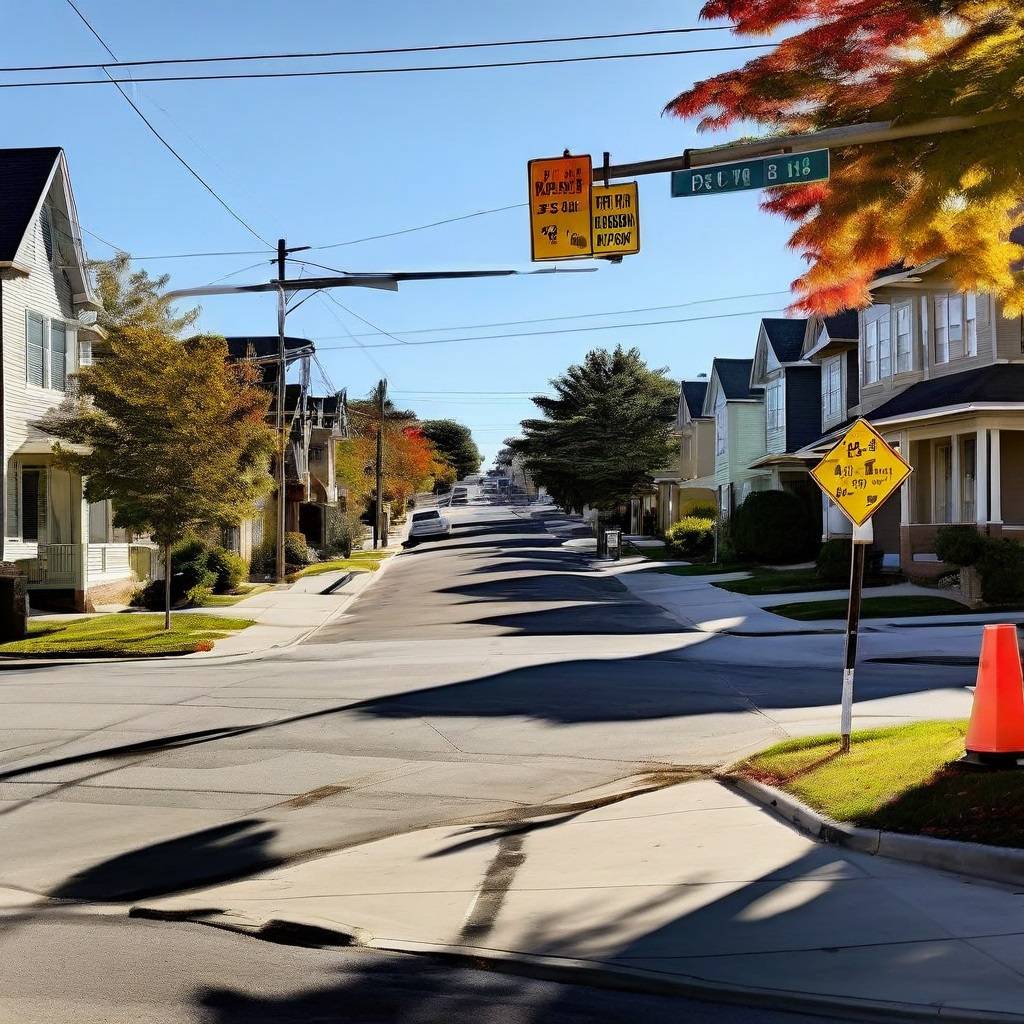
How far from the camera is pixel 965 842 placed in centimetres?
782

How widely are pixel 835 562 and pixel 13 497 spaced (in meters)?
20.2

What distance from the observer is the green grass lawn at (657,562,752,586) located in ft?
134

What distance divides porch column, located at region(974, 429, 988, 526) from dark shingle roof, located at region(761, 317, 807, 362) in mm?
18259

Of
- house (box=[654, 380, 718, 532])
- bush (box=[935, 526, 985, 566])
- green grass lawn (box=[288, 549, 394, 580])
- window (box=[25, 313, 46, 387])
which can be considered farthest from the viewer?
house (box=[654, 380, 718, 532])

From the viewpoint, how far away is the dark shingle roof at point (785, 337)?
4641 centimetres

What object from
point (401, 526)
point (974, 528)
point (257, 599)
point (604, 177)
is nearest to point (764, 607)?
point (974, 528)

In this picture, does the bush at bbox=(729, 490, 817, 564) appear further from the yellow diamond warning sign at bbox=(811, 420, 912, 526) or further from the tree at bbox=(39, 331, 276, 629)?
the yellow diamond warning sign at bbox=(811, 420, 912, 526)

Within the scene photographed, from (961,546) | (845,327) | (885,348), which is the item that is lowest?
(961,546)

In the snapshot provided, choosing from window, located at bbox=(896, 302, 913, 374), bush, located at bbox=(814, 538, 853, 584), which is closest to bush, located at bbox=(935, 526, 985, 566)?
bush, located at bbox=(814, 538, 853, 584)

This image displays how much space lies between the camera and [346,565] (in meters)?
48.6

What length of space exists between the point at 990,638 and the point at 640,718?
563cm

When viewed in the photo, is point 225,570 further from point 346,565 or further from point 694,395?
point 694,395

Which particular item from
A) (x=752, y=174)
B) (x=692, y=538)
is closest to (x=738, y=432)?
(x=692, y=538)

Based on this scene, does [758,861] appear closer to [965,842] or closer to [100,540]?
[965,842]
